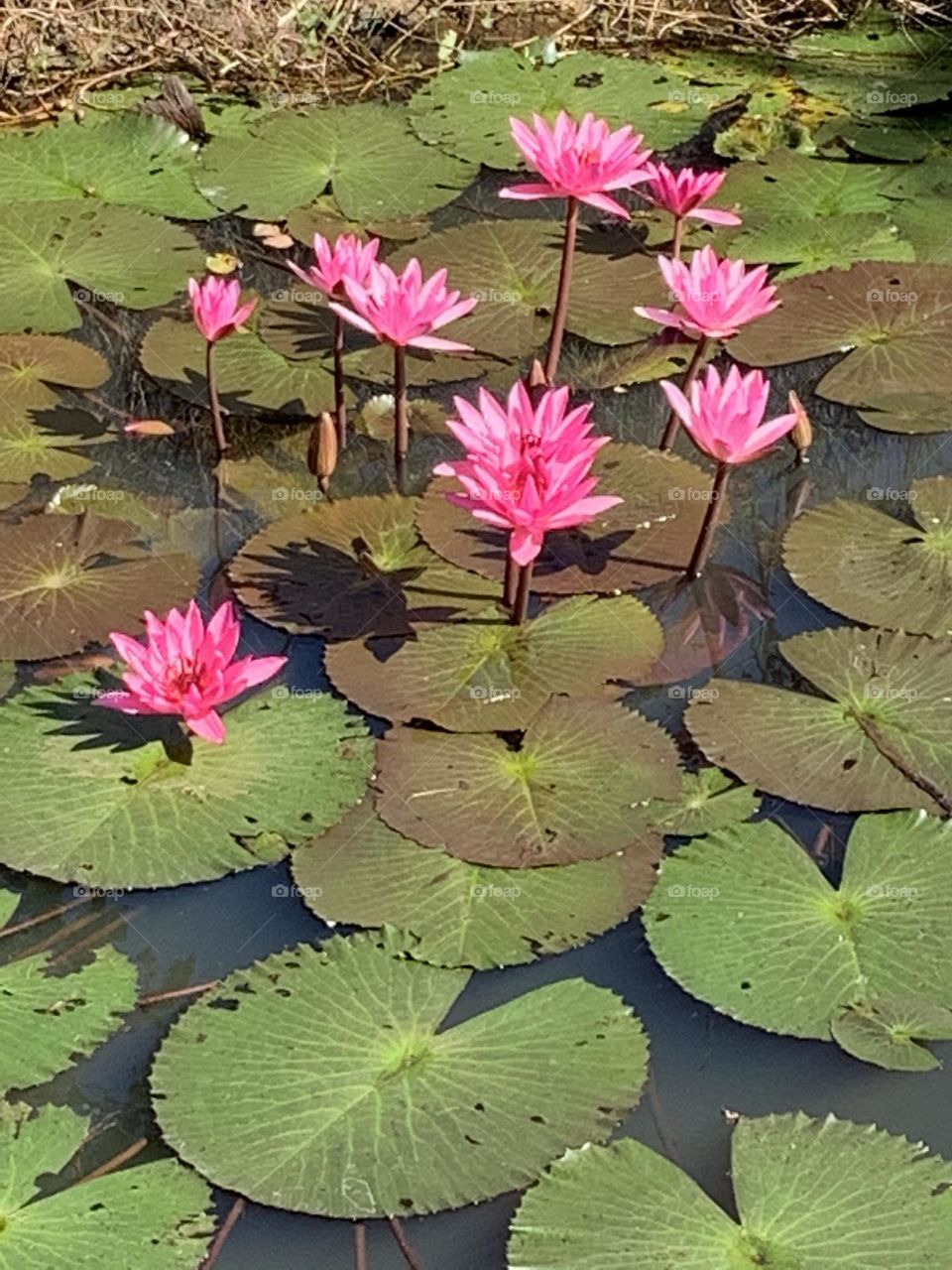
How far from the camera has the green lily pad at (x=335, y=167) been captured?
5293 millimetres

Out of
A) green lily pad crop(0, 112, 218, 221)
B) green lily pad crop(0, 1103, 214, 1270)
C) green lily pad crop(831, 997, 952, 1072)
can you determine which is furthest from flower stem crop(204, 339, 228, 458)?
green lily pad crop(831, 997, 952, 1072)

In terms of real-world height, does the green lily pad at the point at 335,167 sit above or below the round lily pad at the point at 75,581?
above

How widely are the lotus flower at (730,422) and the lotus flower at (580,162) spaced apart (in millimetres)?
700

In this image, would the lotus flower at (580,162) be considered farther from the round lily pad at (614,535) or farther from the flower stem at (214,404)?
the flower stem at (214,404)

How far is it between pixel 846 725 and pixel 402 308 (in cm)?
133

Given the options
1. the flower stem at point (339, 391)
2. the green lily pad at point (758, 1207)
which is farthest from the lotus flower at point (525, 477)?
the green lily pad at point (758, 1207)

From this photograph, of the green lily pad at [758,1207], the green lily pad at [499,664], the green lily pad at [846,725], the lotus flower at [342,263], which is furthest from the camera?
the lotus flower at [342,263]

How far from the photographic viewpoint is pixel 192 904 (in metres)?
3.16

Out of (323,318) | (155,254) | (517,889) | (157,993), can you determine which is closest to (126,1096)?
(157,993)

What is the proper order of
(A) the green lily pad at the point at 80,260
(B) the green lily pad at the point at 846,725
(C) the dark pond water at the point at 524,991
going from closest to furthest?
(C) the dark pond water at the point at 524,991
(B) the green lily pad at the point at 846,725
(A) the green lily pad at the point at 80,260

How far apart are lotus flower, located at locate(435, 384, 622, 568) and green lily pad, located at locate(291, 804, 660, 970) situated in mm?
609

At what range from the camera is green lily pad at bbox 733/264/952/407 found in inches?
176

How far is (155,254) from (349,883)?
8.39 ft

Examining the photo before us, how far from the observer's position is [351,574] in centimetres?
382
